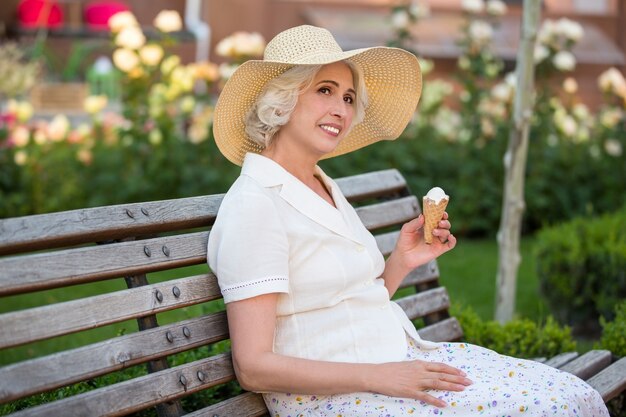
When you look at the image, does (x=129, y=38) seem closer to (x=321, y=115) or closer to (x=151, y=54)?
(x=151, y=54)

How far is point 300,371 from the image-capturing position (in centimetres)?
256

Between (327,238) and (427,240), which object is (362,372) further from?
(427,240)

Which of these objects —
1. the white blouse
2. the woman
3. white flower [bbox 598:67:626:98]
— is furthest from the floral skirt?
white flower [bbox 598:67:626:98]

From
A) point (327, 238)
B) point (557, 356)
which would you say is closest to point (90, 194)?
point (557, 356)

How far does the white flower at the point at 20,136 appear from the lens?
23.3ft

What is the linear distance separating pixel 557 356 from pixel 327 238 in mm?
1323

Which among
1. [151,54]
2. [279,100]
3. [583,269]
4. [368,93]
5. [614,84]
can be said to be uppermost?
[279,100]

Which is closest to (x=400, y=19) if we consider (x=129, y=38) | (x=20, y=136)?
(x=129, y=38)

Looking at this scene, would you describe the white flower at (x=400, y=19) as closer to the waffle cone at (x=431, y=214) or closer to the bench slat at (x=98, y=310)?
the waffle cone at (x=431, y=214)

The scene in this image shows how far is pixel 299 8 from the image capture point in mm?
11664

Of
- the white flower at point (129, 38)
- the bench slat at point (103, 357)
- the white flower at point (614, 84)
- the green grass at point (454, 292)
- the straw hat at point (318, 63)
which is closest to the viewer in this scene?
the bench slat at point (103, 357)

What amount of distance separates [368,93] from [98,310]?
1.16 meters

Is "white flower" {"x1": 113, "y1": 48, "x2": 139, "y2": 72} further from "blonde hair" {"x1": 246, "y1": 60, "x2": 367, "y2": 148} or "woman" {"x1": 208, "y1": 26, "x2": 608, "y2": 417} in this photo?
"blonde hair" {"x1": 246, "y1": 60, "x2": 367, "y2": 148}

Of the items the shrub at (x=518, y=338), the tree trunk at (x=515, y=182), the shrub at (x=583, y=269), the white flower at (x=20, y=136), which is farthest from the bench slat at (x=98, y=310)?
the white flower at (x=20, y=136)
